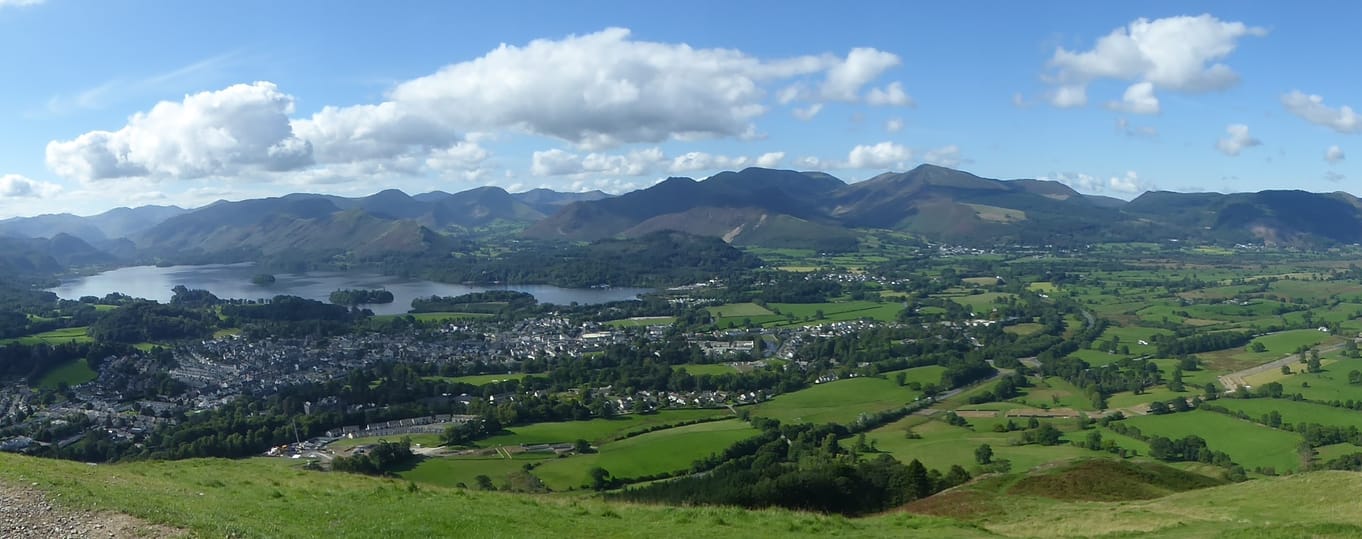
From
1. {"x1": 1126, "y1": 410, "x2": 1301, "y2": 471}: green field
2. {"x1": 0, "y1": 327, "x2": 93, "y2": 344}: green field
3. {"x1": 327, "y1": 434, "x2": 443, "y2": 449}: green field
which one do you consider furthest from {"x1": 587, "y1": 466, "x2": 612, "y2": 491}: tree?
{"x1": 0, "y1": 327, "x2": 93, "y2": 344}: green field

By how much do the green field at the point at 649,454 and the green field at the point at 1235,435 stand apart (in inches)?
1065

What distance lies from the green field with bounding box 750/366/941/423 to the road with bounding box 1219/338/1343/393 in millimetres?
23351

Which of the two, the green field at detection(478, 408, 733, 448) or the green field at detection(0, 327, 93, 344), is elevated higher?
the green field at detection(0, 327, 93, 344)

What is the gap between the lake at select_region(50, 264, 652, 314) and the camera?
488ft

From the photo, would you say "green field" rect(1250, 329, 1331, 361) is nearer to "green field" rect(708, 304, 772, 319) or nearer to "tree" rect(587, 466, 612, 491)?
"green field" rect(708, 304, 772, 319)

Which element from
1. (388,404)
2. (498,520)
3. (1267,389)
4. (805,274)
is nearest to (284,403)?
(388,404)

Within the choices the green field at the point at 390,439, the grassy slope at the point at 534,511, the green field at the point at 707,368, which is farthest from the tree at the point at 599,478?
the green field at the point at 707,368

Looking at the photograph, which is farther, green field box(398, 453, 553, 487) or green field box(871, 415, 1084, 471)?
green field box(871, 415, 1084, 471)

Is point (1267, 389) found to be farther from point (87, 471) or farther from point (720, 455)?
point (87, 471)

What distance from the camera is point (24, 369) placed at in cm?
7231

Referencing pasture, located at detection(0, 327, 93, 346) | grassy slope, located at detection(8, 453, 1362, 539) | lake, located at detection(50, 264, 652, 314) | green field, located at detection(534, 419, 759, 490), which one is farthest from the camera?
lake, located at detection(50, 264, 652, 314)

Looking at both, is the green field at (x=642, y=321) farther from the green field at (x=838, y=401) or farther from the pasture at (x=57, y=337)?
the pasture at (x=57, y=337)

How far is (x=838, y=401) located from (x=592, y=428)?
68.6ft

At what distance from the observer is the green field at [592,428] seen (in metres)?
52.4
